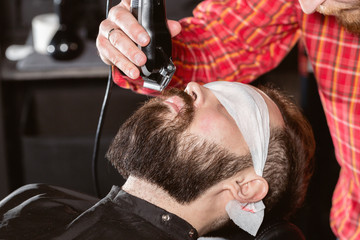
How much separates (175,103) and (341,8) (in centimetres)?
43

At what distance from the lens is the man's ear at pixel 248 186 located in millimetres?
1283

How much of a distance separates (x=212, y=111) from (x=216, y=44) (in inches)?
15.0

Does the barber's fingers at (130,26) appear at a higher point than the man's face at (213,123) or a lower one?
higher

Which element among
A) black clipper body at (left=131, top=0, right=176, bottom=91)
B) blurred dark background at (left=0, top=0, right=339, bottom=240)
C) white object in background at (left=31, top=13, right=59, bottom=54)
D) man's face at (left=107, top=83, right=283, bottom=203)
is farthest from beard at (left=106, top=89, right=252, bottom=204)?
white object in background at (left=31, top=13, right=59, bottom=54)

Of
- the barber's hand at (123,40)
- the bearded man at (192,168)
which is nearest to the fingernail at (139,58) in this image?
the barber's hand at (123,40)

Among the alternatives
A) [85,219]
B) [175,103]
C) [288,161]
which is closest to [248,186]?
[288,161]

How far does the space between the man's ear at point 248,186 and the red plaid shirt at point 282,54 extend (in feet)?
1.15

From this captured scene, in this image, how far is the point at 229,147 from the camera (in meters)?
1.27

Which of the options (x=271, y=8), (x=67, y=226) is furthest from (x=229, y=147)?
(x=271, y=8)

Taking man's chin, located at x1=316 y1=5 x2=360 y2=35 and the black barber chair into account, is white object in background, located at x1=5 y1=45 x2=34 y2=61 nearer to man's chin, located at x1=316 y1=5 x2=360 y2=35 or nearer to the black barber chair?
the black barber chair

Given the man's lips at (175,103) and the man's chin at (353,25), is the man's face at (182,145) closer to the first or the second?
the man's lips at (175,103)

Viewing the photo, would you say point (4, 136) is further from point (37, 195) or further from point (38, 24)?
point (37, 195)

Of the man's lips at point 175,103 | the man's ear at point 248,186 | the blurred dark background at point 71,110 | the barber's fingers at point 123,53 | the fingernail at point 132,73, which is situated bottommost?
the blurred dark background at point 71,110

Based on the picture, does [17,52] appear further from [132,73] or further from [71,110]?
[132,73]
